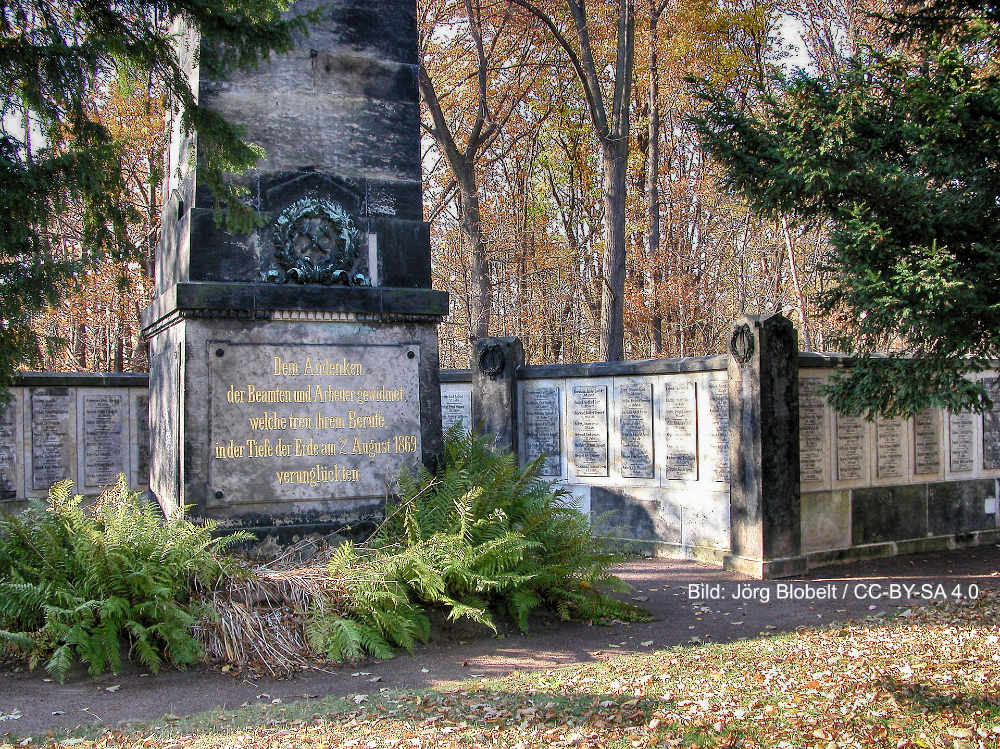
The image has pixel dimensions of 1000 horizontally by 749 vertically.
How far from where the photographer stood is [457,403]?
42.4 feet

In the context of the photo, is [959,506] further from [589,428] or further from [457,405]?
[457,405]

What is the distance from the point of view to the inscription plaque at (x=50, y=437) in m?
11.5

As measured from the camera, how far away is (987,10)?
7762 millimetres

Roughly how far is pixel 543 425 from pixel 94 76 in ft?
22.8

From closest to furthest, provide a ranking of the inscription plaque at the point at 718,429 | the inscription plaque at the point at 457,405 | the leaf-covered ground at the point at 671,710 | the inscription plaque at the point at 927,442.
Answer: the leaf-covered ground at the point at 671,710 → the inscription plaque at the point at 718,429 → the inscription plaque at the point at 927,442 → the inscription plaque at the point at 457,405

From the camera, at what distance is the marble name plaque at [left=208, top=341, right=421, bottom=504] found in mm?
6844

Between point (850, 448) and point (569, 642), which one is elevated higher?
point (850, 448)

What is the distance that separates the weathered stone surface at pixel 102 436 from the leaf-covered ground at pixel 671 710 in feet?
26.5

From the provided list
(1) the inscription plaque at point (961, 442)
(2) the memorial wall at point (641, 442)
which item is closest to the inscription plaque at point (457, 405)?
(2) the memorial wall at point (641, 442)

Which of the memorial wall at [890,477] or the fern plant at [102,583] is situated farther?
the memorial wall at [890,477]

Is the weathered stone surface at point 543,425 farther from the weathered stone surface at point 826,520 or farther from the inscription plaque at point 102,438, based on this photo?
the inscription plaque at point 102,438

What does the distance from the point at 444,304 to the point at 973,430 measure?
7863 mm

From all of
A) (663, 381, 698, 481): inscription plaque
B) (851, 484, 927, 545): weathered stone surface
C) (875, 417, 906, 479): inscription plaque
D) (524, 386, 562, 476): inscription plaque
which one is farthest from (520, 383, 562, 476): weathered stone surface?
(875, 417, 906, 479): inscription plaque

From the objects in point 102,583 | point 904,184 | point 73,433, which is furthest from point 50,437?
point 904,184
